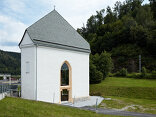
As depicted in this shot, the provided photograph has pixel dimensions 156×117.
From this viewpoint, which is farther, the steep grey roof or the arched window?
the arched window

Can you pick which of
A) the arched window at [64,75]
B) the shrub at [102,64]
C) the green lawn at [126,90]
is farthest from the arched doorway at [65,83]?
the shrub at [102,64]

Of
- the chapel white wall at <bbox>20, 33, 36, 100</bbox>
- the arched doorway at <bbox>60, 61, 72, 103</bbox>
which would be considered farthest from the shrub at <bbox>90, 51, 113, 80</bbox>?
the chapel white wall at <bbox>20, 33, 36, 100</bbox>

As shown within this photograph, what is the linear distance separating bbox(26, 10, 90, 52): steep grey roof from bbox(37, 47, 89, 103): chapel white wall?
66 cm

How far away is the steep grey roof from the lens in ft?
55.8

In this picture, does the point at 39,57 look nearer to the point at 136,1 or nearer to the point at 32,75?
the point at 32,75

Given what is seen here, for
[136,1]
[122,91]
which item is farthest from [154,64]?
[136,1]

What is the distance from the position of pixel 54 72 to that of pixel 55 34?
3.98 metres

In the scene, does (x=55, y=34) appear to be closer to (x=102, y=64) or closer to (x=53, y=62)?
(x=53, y=62)

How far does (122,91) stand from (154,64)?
2268 cm

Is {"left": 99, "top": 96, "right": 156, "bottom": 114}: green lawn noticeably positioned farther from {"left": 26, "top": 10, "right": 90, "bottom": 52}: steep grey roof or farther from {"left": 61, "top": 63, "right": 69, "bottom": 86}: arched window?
{"left": 26, "top": 10, "right": 90, "bottom": 52}: steep grey roof

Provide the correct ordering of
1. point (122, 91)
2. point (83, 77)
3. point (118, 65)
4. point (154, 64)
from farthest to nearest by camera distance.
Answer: point (118, 65), point (154, 64), point (122, 91), point (83, 77)

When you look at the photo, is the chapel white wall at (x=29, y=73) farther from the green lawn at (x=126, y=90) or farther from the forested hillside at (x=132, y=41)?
the forested hillside at (x=132, y=41)

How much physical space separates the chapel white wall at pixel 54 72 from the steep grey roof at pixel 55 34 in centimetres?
66

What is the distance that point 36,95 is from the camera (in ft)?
52.6
